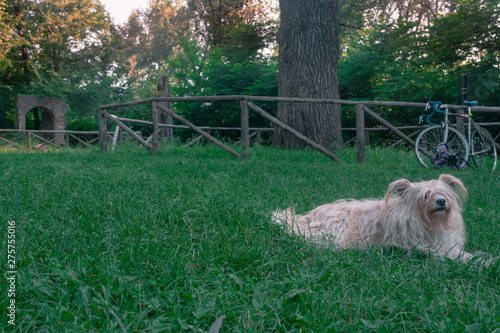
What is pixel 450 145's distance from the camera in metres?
7.29

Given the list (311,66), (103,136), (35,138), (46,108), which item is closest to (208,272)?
(311,66)

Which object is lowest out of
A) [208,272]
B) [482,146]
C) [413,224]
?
[208,272]

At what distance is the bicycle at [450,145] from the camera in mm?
6957

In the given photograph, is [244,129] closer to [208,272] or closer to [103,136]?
[103,136]

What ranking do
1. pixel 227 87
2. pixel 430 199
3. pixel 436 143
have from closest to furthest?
pixel 430 199
pixel 436 143
pixel 227 87

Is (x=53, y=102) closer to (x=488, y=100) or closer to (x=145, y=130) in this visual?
(x=145, y=130)

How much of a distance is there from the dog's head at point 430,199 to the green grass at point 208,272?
30 centimetres

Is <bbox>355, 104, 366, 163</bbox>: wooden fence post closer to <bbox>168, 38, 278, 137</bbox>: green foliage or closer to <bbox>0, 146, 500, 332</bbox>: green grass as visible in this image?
<bbox>0, 146, 500, 332</bbox>: green grass

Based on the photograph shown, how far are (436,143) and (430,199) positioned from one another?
5.63 metres

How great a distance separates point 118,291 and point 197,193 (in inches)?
81.6

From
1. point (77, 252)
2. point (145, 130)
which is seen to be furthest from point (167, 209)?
point (145, 130)

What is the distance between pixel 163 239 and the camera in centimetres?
243

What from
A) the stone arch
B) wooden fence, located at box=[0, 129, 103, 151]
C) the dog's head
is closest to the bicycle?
the dog's head

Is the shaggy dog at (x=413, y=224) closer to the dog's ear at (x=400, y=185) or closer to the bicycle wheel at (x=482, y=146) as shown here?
the dog's ear at (x=400, y=185)
